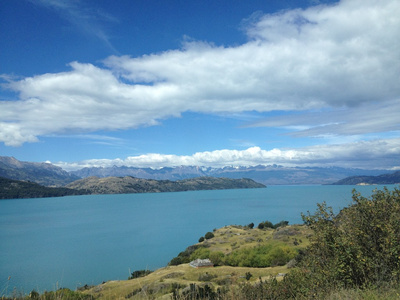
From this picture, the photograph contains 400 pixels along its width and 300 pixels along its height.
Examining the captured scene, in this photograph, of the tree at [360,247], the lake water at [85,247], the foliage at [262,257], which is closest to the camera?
the tree at [360,247]

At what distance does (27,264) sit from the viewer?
69.4 m

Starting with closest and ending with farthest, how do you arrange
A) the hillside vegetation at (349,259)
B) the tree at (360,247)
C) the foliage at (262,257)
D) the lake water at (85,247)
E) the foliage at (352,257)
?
the hillside vegetation at (349,259) < the foliage at (352,257) < the tree at (360,247) < the foliage at (262,257) < the lake water at (85,247)

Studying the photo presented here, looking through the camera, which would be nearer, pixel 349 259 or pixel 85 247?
pixel 349 259

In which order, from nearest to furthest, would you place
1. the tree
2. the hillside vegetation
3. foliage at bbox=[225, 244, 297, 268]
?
1. the hillside vegetation
2. the tree
3. foliage at bbox=[225, 244, 297, 268]

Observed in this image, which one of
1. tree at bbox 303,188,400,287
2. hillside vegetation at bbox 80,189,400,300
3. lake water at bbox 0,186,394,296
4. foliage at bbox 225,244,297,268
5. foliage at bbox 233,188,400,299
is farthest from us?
lake water at bbox 0,186,394,296

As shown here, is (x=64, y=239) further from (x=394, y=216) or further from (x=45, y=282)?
(x=394, y=216)

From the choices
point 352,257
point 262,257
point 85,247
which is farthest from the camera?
point 85,247

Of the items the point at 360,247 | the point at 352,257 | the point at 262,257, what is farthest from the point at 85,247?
the point at 360,247

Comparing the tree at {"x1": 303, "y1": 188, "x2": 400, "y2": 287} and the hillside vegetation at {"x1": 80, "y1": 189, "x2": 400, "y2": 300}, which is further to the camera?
the tree at {"x1": 303, "y1": 188, "x2": 400, "y2": 287}

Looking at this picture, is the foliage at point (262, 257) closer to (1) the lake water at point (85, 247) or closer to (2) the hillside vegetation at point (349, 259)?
(1) the lake water at point (85, 247)

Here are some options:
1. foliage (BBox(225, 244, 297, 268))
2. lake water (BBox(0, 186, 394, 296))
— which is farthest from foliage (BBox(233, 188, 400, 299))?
foliage (BBox(225, 244, 297, 268))

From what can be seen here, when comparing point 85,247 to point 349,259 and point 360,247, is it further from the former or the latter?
point 360,247

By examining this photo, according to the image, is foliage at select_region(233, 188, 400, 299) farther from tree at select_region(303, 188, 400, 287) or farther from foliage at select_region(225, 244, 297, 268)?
foliage at select_region(225, 244, 297, 268)

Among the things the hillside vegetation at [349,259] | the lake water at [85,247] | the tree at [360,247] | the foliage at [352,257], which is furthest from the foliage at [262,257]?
the tree at [360,247]
